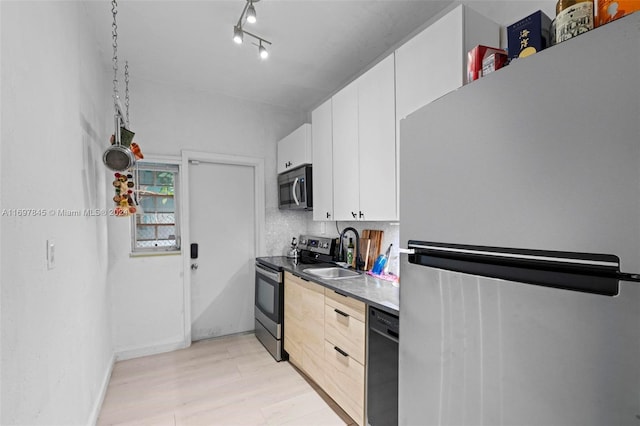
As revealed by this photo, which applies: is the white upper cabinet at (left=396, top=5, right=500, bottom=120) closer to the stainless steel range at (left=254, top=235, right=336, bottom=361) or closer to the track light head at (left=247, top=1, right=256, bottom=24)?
the track light head at (left=247, top=1, right=256, bottom=24)

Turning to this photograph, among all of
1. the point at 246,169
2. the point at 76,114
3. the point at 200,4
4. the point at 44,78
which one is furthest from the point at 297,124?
the point at 44,78

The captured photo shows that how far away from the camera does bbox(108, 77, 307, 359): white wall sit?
2877 mm

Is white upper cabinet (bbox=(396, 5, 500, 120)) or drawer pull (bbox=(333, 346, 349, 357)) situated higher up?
white upper cabinet (bbox=(396, 5, 500, 120))

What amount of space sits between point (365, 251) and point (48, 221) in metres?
2.07

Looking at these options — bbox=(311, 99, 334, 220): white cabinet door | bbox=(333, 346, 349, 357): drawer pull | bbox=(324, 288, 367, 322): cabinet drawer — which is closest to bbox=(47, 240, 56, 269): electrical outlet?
bbox=(324, 288, 367, 322): cabinet drawer

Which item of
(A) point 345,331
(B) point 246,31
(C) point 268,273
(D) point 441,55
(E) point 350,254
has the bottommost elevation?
(A) point 345,331

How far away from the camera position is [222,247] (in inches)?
134

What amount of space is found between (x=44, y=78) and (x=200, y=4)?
Result: 1106 mm

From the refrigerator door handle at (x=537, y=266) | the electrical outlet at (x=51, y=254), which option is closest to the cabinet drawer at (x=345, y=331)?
the refrigerator door handle at (x=537, y=266)

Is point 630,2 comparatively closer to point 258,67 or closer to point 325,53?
point 325,53

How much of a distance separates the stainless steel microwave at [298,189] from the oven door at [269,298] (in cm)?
73

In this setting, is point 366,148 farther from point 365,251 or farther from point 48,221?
point 48,221

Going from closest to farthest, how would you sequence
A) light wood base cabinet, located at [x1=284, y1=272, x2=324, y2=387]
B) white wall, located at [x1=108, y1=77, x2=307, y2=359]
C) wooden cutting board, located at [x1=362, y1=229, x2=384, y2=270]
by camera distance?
1. light wood base cabinet, located at [x1=284, y1=272, x2=324, y2=387]
2. wooden cutting board, located at [x1=362, y1=229, x2=384, y2=270]
3. white wall, located at [x1=108, y1=77, x2=307, y2=359]

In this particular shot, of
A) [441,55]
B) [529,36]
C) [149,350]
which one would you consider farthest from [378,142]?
[149,350]
